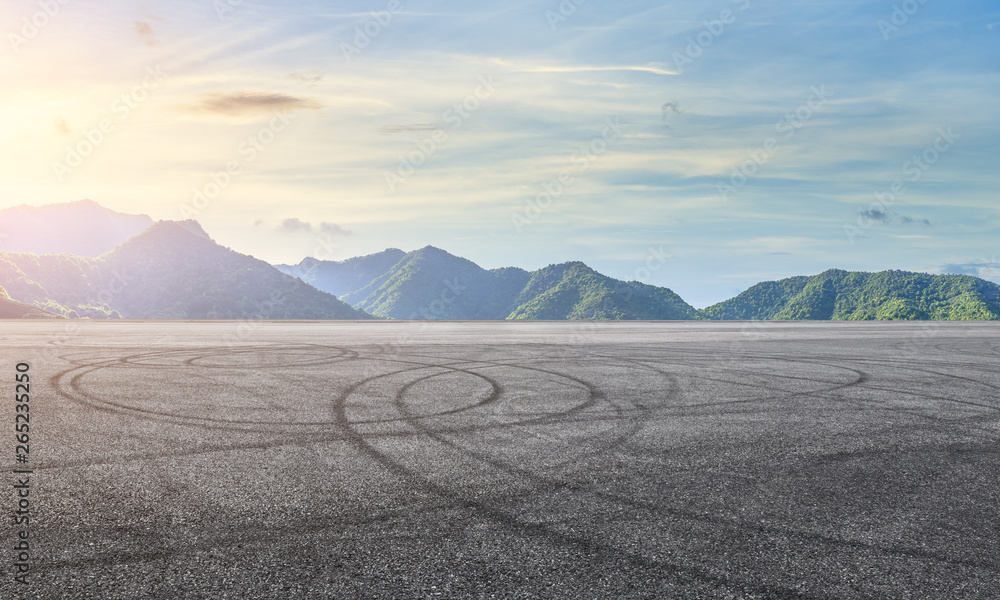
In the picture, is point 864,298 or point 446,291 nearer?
point 864,298

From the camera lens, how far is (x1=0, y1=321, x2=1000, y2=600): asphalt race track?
161 inches

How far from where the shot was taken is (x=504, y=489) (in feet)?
19.2

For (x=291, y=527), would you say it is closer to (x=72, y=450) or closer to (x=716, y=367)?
(x=72, y=450)

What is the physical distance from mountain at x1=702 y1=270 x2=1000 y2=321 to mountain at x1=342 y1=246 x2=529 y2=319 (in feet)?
200

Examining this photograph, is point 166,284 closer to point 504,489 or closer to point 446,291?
point 446,291

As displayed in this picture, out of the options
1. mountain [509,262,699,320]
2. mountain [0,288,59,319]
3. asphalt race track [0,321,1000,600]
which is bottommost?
asphalt race track [0,321,1000,600]

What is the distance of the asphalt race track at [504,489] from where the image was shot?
4094 mm

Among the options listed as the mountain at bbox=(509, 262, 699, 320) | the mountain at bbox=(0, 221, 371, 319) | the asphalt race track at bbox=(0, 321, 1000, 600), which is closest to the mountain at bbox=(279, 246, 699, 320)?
the mountain at bbox=(509, 262, 699, 320)

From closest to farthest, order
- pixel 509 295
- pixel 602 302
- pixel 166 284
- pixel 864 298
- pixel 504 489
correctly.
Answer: pixel 504 489 → pixel 602 302 → pixel 864 298 → pixel 166 284 → pixel 509 295

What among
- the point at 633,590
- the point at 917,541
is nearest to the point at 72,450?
the point at 633,590

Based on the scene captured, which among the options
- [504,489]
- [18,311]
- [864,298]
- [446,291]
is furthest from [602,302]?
[504,489]

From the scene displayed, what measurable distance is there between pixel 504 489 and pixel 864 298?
135 meters

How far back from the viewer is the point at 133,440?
778 cm

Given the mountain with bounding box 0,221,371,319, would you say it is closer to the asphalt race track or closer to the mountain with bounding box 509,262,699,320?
the mountain with bounding box 509,262,699,320
